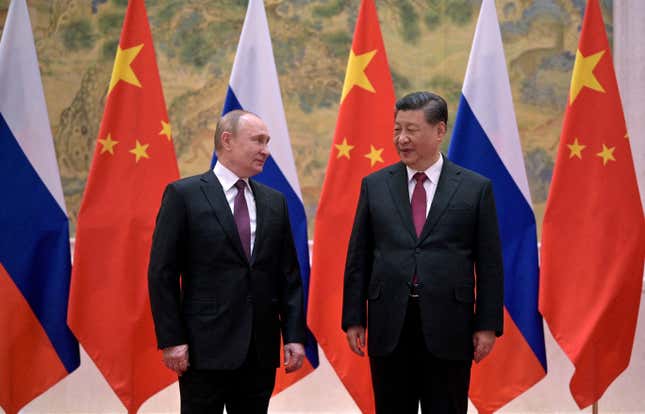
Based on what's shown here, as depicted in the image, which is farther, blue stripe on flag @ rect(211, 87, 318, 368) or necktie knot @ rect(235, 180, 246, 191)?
blue stripe on flag @ rect(211, 87, 318, 368)

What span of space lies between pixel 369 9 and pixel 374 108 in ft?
1.75

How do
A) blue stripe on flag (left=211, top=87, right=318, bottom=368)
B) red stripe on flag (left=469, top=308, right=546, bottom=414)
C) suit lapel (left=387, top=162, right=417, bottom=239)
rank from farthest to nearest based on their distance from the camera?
blue stripe on flag (left=211, top=87, right=318, bottom=368)
red stripe on flag (left=469, top=308, right=546, bottom=414)
suit lapel (left=387, top=162, right=417, bottom=239)

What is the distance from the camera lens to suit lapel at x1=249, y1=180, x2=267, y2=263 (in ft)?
9.77

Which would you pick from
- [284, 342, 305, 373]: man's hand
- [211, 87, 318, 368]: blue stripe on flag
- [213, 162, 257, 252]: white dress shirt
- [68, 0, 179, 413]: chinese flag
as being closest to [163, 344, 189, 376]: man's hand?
[284, 342, 305, 373]: man's hand

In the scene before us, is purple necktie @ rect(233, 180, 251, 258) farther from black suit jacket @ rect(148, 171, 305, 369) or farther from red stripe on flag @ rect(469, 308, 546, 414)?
red stripe on flag @ rect(469, 308, 546, 414)

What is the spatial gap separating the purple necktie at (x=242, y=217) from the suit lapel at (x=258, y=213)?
27mm

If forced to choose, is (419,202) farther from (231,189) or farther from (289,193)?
(289,193)

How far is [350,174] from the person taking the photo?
168 inches

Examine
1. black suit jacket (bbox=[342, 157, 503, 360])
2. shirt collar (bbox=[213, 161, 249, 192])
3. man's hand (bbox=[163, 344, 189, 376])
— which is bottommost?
man's hand (bbox=[163, 344, 189, 376])

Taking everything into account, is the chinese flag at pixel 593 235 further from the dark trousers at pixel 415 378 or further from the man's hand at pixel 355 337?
the man's hand at pixel 355 337

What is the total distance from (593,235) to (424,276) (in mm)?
1632

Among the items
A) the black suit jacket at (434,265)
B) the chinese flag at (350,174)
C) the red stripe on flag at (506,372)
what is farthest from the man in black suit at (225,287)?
the red stripe on flag at (506,372)

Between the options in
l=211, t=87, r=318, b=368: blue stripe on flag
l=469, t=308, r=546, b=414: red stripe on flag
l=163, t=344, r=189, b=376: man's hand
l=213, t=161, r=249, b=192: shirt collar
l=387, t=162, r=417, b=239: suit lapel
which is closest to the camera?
l=163, t=344, r=189, b=376: man's hand

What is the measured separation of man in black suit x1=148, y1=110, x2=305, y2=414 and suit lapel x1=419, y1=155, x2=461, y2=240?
1.91 ft
